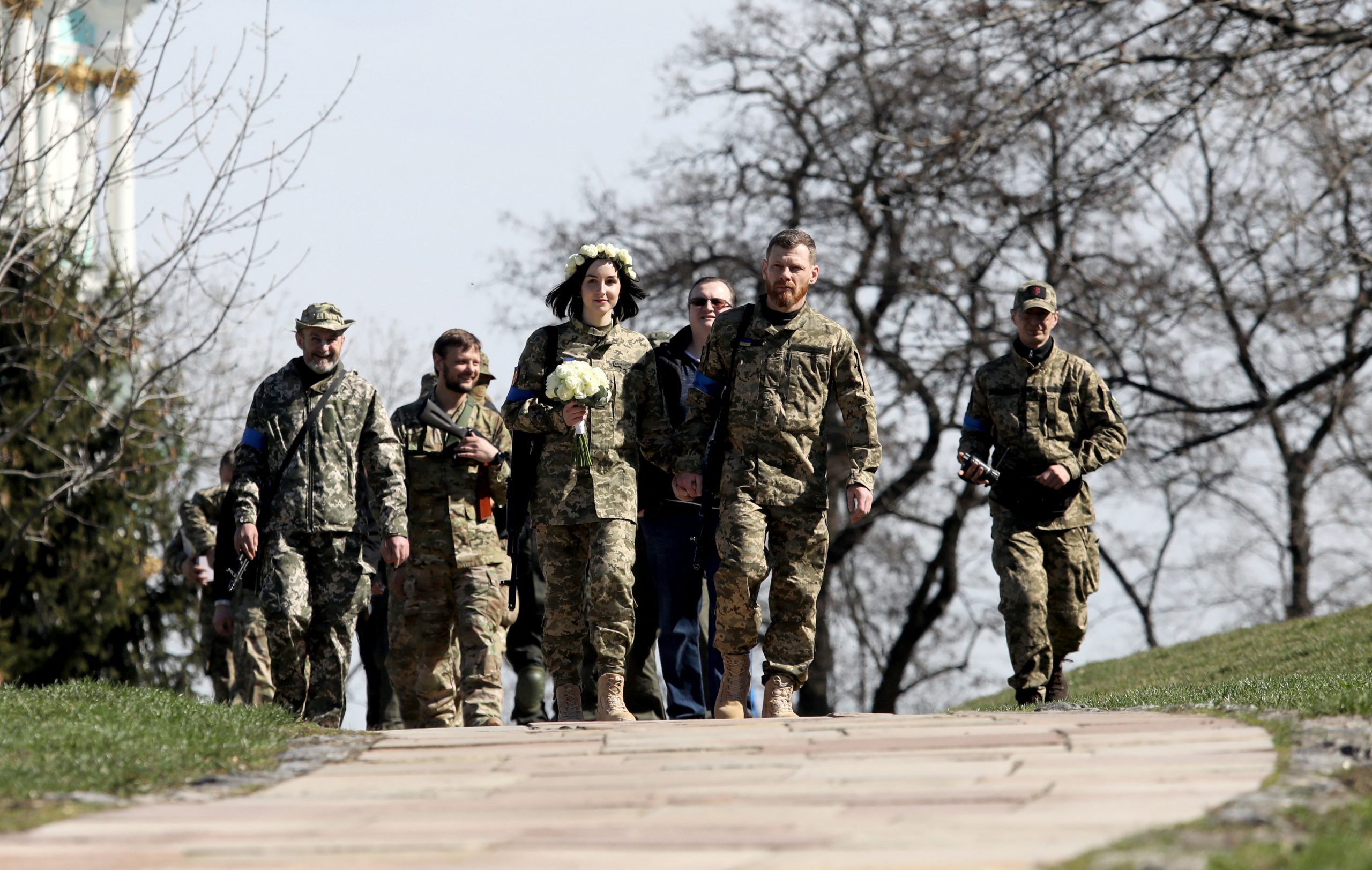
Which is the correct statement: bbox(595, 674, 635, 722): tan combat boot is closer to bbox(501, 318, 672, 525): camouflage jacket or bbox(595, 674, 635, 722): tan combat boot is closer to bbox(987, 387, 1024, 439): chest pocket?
bbox(501, 318, 672, 525): camouflage jacket

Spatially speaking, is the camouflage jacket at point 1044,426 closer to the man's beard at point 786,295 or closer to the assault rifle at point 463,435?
the man's beard at point 786,295

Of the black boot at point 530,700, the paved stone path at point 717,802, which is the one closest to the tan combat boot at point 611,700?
the paved stone path at point 717,802

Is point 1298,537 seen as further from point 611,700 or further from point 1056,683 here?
point 611,700

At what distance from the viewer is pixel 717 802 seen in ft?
16.4

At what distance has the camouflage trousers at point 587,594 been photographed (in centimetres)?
815

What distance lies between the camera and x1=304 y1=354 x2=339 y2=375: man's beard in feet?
29.8

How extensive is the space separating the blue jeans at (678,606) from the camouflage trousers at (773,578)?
1314 mm

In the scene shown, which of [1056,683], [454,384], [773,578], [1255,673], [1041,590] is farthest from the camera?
[1255,673]

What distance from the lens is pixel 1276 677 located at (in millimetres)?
10359

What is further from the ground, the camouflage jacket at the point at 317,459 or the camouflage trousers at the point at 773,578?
the camouflage jacket at the point at 317,459

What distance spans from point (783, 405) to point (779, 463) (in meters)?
0.27

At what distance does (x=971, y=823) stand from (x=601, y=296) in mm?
4690

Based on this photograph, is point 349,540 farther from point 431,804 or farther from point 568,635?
point 431,804

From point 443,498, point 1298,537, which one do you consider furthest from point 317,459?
point 1298,537
